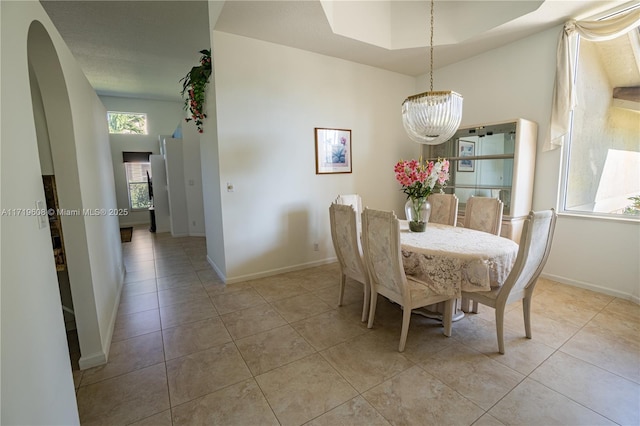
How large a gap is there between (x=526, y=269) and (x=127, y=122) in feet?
30.8

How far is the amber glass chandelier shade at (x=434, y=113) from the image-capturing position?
245cm

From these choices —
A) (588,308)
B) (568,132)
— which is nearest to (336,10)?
(568,132)

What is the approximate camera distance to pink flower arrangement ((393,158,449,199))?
2561mm

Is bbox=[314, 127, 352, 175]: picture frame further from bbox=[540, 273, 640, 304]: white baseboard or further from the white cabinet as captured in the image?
bbox=[540, 273, 640, 304]: white baseboard

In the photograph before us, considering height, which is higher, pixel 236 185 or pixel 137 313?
pixel 236 185

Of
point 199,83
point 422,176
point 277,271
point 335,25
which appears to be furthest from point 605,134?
point 199,83

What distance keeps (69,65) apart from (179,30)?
2.58 m

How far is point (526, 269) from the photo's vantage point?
2074 millimetres

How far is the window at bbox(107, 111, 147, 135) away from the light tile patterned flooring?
6540 mm

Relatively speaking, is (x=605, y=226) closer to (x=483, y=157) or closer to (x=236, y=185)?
(x=483, y=157)

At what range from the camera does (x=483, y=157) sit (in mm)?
3789

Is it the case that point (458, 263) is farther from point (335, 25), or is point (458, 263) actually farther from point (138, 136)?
point (138, 136)

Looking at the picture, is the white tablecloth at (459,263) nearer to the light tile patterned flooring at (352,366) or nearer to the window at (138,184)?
the light tile patterned flooring at (352,366)

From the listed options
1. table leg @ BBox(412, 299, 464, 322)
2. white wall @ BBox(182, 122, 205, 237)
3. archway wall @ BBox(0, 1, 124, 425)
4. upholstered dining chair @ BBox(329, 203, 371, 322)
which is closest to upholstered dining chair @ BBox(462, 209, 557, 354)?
table leg @ BBox(412, 299, 464, 322)
